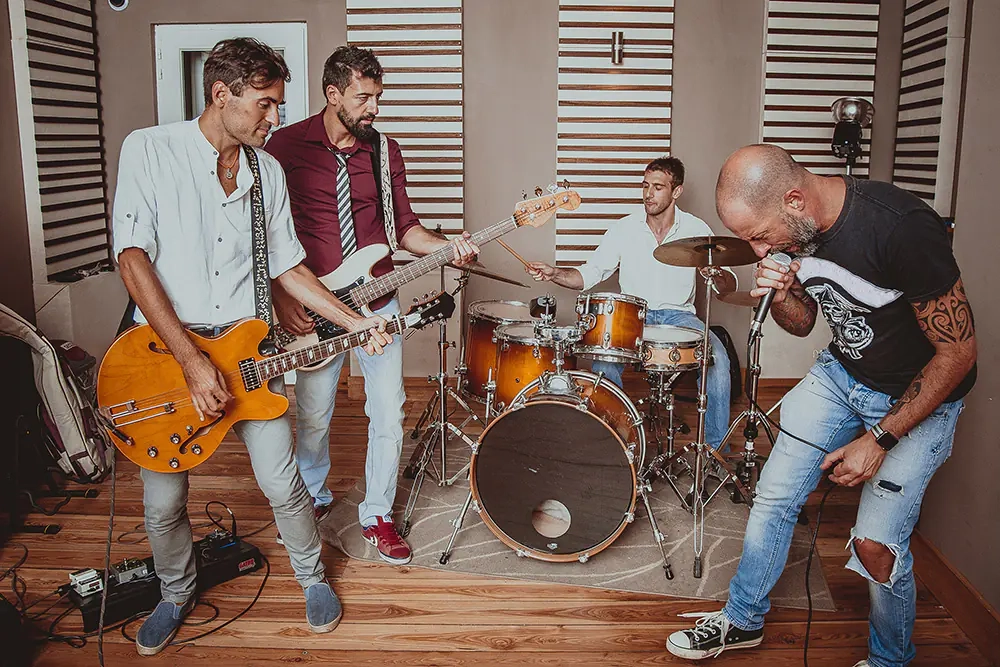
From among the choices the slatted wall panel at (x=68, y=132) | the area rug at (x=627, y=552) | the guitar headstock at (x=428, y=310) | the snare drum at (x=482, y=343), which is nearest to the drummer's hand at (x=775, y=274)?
the guitar headstock at (x=428, y=310)

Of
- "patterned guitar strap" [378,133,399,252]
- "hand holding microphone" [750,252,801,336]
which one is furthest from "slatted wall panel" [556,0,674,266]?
"hand holding microphone" [750,252,801,336]

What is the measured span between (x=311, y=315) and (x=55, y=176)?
267cm

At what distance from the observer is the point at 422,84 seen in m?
5.28

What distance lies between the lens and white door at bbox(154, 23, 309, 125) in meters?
5.30

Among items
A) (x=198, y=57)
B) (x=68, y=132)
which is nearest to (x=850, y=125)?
(x=198, y=57)

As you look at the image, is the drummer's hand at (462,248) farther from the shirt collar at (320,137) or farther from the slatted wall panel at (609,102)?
the slatted wall panel at (609,102)

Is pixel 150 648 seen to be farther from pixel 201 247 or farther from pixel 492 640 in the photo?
pixel 201 247

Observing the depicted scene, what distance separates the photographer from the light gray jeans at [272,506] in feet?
8.71

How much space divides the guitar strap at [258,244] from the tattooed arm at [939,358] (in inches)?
74.2

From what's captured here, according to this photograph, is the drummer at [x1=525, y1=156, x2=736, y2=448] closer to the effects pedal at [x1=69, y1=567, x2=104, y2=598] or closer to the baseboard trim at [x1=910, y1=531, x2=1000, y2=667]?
the baseboard trim at [x1=910, y1=531, x2=1000, y2=667]

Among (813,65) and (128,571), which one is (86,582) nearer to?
(128,571)

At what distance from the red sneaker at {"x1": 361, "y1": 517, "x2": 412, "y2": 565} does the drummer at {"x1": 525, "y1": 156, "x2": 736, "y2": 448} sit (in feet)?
4.73

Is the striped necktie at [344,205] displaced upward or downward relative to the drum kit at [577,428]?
upward

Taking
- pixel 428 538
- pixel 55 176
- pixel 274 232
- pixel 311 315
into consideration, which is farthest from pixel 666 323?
pixel 55 176
